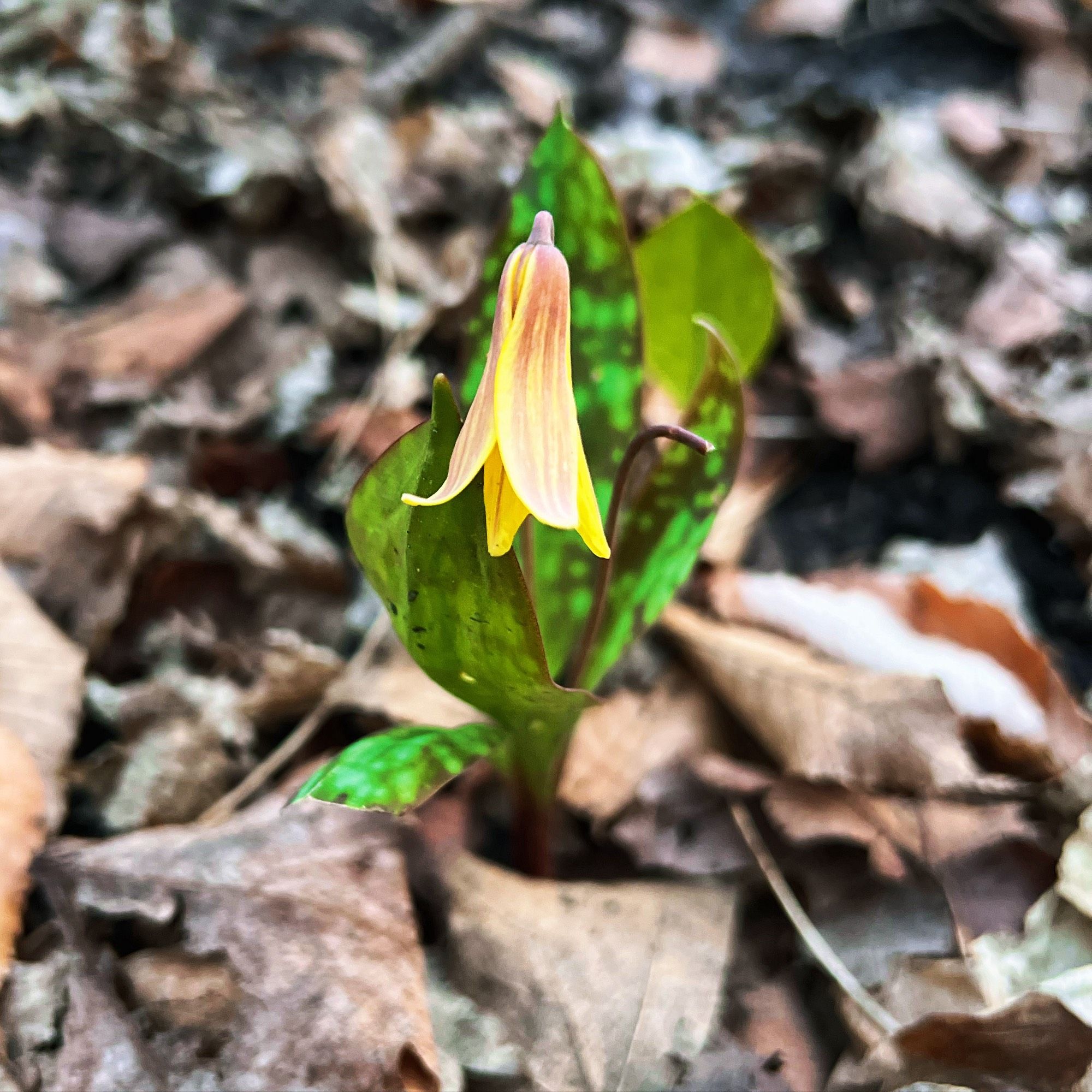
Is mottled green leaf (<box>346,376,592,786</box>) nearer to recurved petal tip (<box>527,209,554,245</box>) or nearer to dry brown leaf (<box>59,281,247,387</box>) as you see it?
recurved petal tip (<box>527,209,554,245</box>)

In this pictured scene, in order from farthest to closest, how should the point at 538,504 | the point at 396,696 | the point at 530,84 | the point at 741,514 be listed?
the point at 530,84 → the point at 741,514 → the point at 396,696 → the point at 538,504

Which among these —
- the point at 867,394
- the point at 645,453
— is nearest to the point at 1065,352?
the point at 867,394

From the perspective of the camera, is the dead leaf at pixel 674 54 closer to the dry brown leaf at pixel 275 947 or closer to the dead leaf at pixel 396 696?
the dead leaf at pixel 396 696

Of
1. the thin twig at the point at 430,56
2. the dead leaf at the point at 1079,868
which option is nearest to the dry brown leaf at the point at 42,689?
the dead leaf at the point at 1079,868

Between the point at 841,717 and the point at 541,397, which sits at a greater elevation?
the point at 541,397

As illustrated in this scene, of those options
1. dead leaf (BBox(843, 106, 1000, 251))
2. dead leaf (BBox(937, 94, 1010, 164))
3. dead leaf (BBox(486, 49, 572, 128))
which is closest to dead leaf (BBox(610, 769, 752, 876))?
dead leaf (BBox(843, 106, 1000, 251))

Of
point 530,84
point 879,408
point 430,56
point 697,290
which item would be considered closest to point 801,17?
point 530,84

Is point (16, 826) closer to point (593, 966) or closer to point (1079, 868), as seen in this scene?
point (593, 966)
